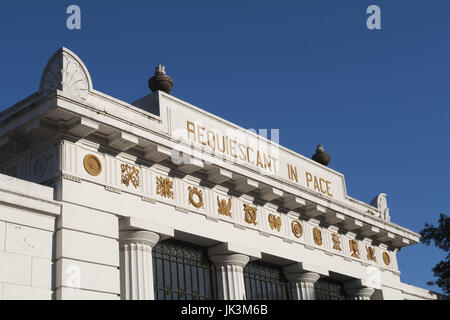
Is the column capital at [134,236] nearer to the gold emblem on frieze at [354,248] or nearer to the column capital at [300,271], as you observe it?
the column capital at [300,271]

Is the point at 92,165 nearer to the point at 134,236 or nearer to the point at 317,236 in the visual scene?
the point at 134,236

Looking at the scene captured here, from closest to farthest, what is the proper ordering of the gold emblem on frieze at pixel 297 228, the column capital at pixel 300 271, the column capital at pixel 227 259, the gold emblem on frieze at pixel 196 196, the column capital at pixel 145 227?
the column capital at pixel 145 227 < the gold emblem on frieze at pixel 196 196 < the column capital at pixel 227 259 < the column capital at pixel 300 271 < the gold emblem on frieze at pixel 297 228

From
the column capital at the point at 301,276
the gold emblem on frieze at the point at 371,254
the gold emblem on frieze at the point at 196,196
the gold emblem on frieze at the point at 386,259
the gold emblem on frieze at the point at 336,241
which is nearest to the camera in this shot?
the gold emblem on frieze at the point at 196,196

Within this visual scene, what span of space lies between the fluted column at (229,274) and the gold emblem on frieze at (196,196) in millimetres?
1927

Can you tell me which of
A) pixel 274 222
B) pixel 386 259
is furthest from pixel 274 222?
pixel 386 259

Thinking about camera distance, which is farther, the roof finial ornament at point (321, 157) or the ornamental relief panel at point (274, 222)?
the roof finial ornament at point (321, 157)

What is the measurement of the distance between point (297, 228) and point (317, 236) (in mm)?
1307

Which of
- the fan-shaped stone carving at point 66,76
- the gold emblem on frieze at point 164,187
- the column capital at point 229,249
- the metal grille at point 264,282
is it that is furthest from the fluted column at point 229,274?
the fan-shaped stone carving at point 66,76

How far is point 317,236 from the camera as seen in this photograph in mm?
25609

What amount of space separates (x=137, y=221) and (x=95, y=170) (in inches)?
73.6

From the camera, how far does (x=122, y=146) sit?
749 inches

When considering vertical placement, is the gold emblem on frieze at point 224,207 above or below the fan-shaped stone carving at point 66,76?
below

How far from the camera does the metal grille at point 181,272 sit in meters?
19.9
